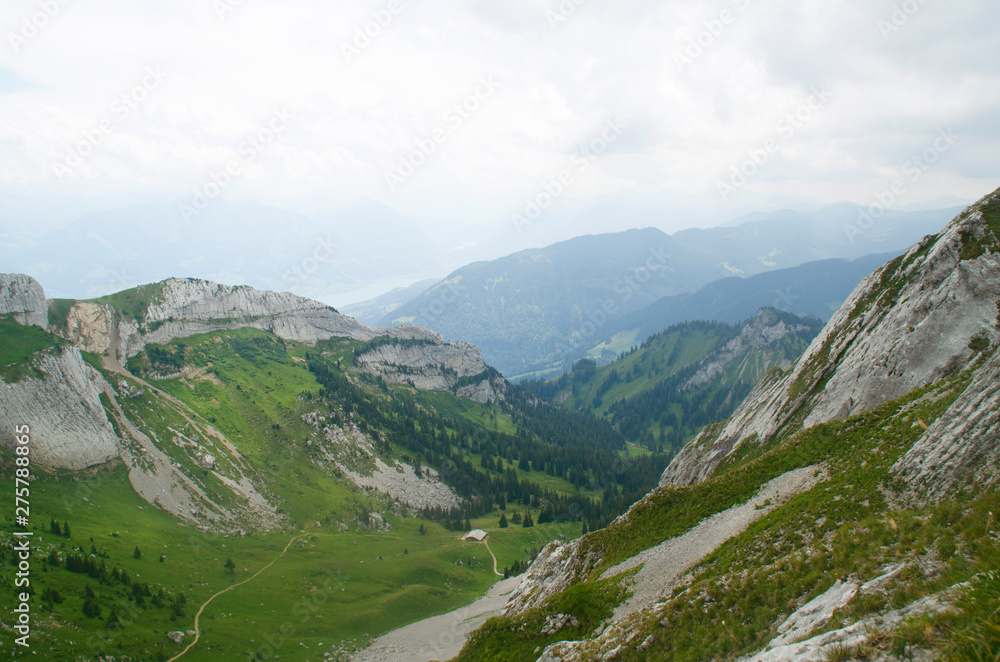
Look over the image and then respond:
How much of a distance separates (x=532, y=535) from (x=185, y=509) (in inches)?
3226

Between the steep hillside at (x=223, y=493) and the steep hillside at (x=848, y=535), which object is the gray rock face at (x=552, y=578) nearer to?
the steep hillside at (x=848, y=535)

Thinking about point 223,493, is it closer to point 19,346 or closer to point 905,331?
point 19,346

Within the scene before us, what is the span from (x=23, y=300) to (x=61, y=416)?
144 feet

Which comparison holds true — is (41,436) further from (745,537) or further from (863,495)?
(863,495)

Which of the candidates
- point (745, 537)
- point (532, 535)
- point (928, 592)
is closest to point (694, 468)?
point (745, 537)

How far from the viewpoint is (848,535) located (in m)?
20.8

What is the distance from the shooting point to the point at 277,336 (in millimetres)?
194625

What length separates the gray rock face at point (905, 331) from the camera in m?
43.9

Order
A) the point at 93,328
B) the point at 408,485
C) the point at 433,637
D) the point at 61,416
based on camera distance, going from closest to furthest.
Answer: the point at 433,637
the point at 61,416
the point at 93,328
the point at 408,485

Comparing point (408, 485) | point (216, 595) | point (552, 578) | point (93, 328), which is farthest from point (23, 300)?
point (552, 578)

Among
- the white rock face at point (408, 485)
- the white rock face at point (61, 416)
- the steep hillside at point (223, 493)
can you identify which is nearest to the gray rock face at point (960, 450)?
the steep hillside at point (223, 493)

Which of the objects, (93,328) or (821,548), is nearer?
(821,548)

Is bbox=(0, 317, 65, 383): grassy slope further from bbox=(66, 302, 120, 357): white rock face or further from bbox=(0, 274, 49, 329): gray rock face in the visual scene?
bbox=(66, 302, 120, 357): white rock face

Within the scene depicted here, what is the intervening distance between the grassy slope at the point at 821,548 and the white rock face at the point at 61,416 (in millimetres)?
89329
